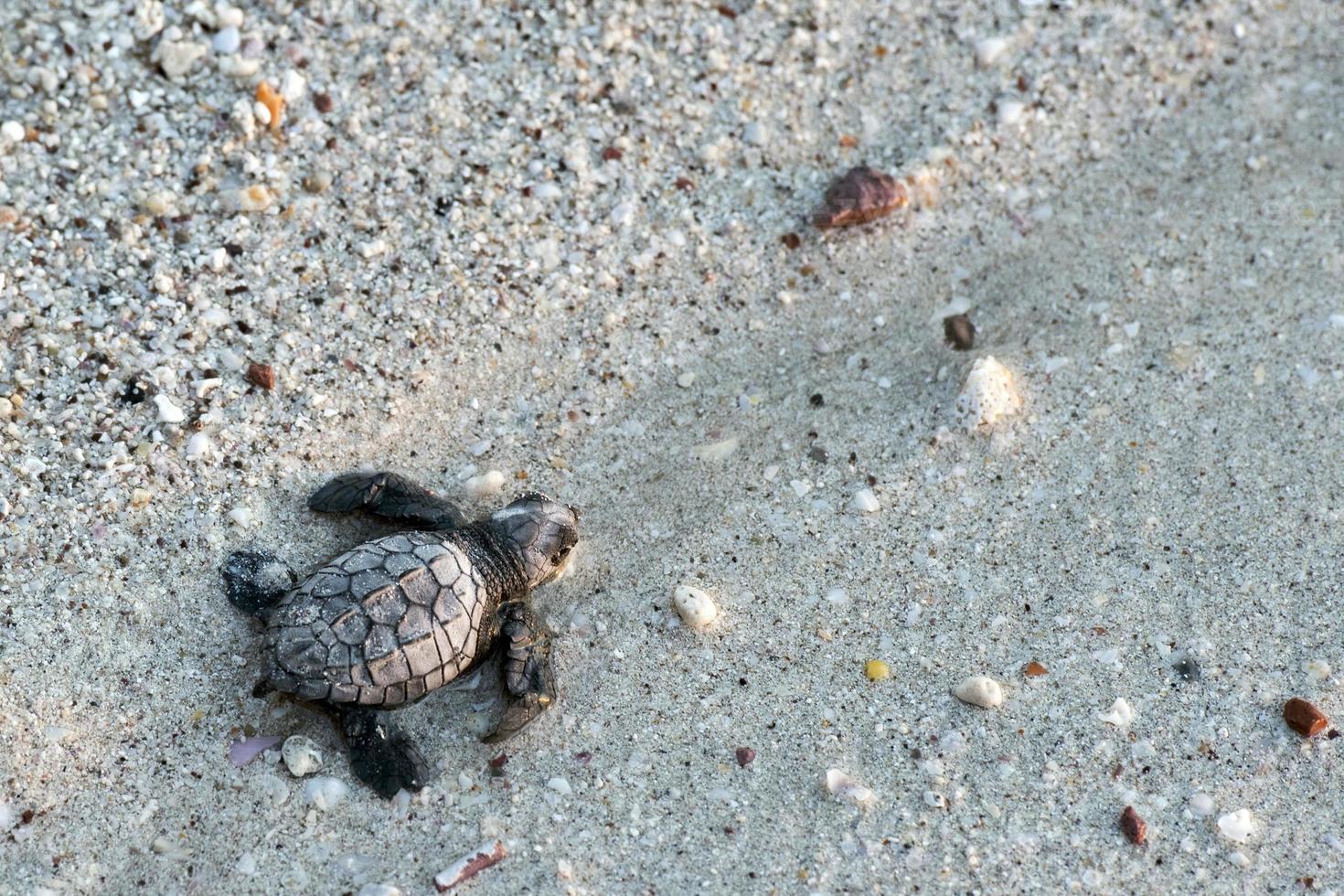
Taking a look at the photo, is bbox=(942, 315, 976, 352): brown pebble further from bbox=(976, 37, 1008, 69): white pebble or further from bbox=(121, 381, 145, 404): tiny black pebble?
bbox=(121, 381, 145, 404): tiny black pebble

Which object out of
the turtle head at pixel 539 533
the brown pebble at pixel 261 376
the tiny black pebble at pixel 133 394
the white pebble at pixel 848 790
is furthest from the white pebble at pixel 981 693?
the tiny black pebble at pixel 133 394

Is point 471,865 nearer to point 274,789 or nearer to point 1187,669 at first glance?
point 274,789

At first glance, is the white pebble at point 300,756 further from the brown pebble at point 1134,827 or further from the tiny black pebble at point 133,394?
the brown pebble at point 1134,827

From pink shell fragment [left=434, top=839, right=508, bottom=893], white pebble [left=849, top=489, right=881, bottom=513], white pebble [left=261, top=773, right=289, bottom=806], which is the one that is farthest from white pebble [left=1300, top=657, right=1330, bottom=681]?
white pebble [left=261, top=773, right=289, bottom=806]

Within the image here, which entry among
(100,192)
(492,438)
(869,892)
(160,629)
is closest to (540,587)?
(492,438)

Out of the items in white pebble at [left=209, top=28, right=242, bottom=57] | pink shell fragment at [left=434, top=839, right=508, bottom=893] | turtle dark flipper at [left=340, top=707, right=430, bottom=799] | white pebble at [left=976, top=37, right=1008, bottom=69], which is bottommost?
pink shell fragment at [left=434, top=839, right=508, bottom=893]

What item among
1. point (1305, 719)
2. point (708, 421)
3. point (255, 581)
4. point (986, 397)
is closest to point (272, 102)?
point (255, 581)

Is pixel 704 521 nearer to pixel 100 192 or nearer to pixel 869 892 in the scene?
pixel 869 892
